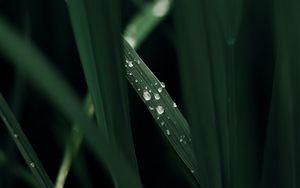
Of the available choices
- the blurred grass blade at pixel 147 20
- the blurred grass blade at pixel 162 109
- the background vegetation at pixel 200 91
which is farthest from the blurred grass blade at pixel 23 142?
the blurred grass blade at pixel 147 20

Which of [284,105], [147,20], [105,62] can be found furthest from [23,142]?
[147,20]

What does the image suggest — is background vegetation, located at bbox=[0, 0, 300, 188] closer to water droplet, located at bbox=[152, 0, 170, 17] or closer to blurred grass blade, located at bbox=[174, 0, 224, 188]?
blurred grass blade, located at bbox=[174, 0, 224, 188]

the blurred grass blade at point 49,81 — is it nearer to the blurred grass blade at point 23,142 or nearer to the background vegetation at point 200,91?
the background vegetation at point 200,91

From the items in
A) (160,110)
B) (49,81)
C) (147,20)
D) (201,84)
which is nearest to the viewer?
(49,81)

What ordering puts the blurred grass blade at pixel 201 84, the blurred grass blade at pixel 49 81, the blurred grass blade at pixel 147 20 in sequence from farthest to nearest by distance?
1. the blurred grass blade at pixel 147 20
2. the blurred grass blade at pixel 201 84
3. the blurred grass blade at pixel 49 81

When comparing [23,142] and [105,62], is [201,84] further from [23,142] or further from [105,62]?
[23,142]

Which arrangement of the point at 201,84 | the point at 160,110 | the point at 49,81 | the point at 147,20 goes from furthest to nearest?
the point at 147,20 → the point at 160,110 → the point at 201,84 → the point at 49,81

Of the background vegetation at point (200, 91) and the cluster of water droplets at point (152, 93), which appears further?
the cluster of water droplets at point (152, 93)
